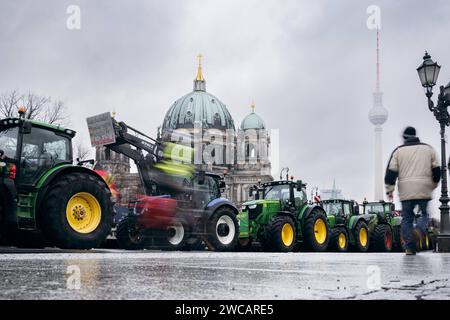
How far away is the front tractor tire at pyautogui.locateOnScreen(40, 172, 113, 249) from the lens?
9203 mm

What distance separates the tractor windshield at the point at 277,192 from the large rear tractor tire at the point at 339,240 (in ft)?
8.78

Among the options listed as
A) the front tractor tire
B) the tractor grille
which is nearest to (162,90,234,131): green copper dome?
the tractor grille

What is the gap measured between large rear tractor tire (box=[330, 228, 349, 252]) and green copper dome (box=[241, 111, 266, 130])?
95312 millimetres

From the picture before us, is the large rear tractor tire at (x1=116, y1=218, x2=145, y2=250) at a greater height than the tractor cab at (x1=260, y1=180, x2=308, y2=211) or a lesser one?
lesser

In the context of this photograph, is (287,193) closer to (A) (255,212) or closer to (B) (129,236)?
(A) (255,212)

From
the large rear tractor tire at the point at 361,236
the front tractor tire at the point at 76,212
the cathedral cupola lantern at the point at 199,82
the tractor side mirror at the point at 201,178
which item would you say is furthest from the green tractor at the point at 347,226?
the cathedral cupola lantern at the point at 199,82

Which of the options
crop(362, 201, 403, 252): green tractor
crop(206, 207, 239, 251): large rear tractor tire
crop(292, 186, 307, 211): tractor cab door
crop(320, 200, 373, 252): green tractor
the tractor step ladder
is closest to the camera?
the tractor step ladder

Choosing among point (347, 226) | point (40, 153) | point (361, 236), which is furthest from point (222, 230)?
point (361, 236)

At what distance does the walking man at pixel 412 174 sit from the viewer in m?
7.91

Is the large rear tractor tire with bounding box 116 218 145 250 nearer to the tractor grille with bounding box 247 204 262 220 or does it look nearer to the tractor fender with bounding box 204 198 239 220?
the tractor fender with bounding box 204 198 239 220

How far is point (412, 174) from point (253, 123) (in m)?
107

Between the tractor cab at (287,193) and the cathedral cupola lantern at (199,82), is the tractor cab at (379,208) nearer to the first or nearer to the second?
the tractor cab at (287,193)

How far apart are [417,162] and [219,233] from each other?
811cm
